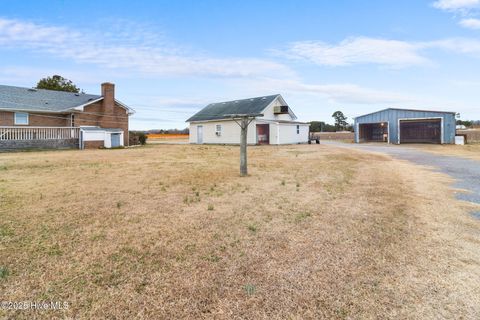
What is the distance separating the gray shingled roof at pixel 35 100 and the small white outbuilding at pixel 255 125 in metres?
14.1

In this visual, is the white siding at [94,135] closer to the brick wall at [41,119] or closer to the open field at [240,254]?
the brick wall at [41,119]

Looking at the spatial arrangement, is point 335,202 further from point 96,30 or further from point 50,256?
point 96,30

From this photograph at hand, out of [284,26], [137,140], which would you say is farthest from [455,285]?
[137,140]

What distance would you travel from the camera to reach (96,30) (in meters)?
19.2

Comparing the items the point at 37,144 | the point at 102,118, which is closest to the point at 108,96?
the point at 102,118

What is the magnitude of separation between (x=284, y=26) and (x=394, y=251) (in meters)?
20.3

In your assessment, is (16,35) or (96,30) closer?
(16,35)

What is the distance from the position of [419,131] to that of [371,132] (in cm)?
632

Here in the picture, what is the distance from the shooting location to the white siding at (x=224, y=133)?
30.4 meters

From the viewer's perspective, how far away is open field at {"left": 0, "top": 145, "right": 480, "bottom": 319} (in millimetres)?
2584

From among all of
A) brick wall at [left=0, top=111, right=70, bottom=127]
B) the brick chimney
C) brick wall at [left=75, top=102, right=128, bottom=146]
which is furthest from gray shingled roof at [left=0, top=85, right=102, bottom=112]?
the brick chimney

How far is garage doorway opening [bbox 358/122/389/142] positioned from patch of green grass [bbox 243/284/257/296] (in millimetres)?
40352

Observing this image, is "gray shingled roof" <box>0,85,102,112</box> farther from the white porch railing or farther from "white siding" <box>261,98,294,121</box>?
"white siding" <box>261,98,294,121</box>

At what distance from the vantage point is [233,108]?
34.9 metres
